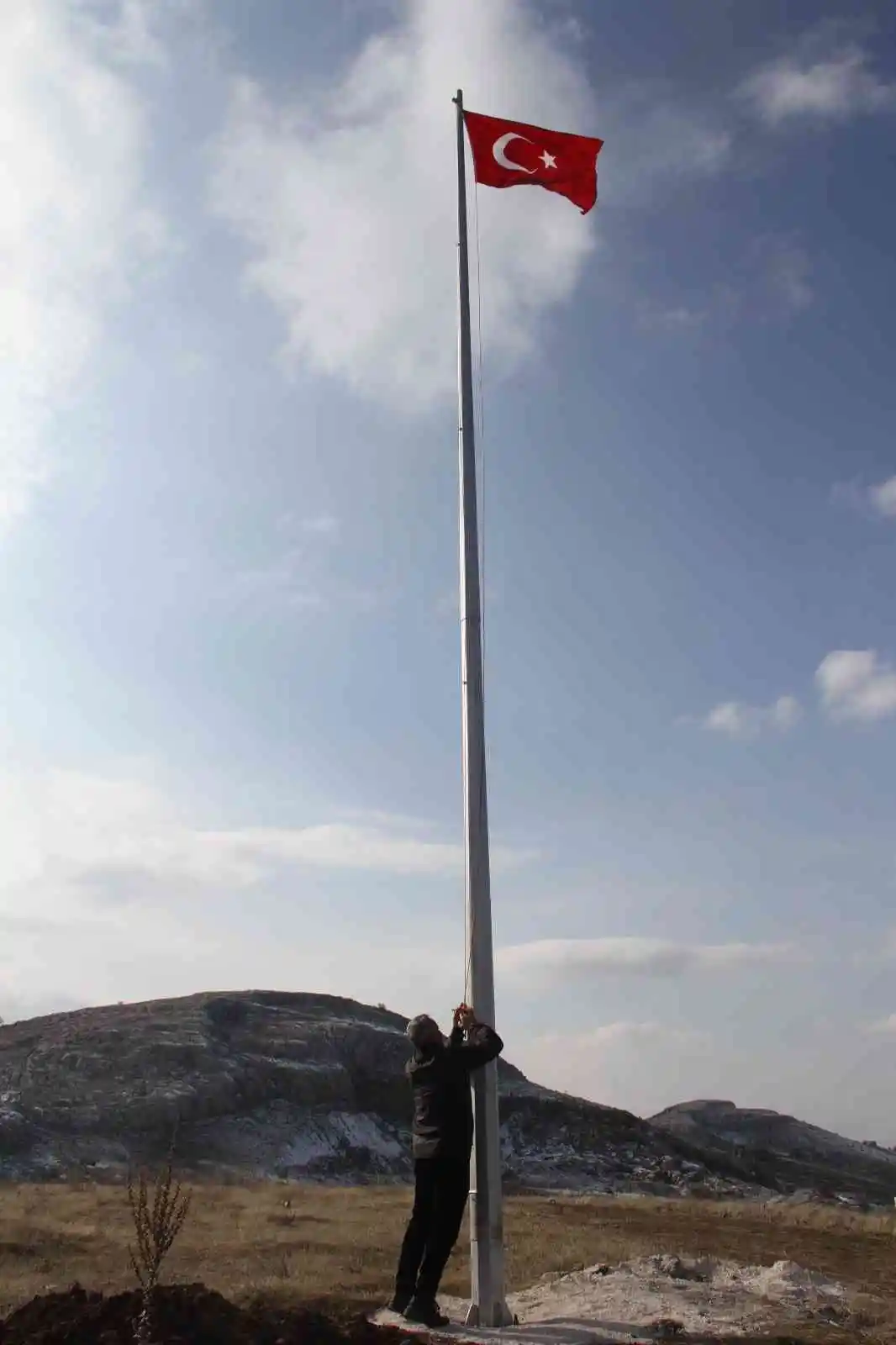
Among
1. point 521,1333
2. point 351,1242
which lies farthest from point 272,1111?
point 521,1333

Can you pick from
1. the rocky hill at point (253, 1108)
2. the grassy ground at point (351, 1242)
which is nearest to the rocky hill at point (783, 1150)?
the rocky hill at point (253, 1108)

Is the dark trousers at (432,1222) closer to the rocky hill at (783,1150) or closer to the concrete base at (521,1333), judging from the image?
the concrete base at (521,1333)

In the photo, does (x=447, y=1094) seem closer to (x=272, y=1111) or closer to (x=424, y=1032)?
(x=424, y=1032)

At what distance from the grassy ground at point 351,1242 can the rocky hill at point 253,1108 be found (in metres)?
12.3

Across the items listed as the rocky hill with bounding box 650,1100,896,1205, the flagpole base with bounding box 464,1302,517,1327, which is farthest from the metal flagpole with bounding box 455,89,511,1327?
the rocky hill with bounding box 650,1100,896,1205

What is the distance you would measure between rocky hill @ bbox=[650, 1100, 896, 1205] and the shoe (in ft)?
119

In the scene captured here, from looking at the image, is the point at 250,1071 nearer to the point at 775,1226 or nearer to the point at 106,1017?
the point at 106,1017

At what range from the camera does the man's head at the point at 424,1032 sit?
28.3ft

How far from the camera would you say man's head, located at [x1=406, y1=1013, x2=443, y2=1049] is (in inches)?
340

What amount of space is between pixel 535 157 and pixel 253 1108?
114ft

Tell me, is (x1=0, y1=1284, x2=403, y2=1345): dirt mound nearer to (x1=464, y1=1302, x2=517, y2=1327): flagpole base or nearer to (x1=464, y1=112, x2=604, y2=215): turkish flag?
(x1=464, y1=1302, x2=517, y2=1327): flagpole base

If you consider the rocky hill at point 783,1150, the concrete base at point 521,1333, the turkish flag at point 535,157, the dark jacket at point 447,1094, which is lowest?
the rocky hill at point 783,1150

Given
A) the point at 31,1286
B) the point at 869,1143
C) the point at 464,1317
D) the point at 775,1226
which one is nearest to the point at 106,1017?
the point at 775,1226

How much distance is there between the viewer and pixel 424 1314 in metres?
8.02
